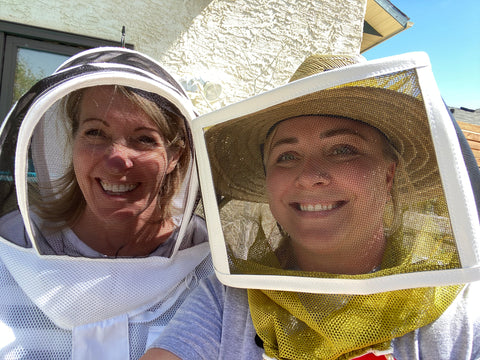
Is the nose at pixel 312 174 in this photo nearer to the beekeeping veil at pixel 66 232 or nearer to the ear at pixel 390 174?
the ear at pixel 390 174

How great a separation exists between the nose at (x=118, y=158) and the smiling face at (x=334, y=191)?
0.67m

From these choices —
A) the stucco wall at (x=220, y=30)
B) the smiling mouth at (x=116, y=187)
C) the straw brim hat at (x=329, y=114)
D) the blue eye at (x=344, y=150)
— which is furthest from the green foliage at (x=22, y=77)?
the blue eye at (x=344, y=150)

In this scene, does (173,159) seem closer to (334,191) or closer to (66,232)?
(66,232)

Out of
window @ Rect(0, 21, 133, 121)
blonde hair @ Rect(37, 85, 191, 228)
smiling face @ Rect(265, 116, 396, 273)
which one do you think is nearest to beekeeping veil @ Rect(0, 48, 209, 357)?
blonde hair @ Rect(37, 85, 191, 228)

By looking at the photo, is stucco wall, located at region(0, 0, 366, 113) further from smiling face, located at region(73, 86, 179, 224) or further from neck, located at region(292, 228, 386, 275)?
neck, located at region(292, 228, 386, 275)

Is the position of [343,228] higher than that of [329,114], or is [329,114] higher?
[329,114]

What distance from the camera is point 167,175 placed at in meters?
1.64

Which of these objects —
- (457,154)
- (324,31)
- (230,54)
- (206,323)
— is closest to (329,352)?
(206,323)

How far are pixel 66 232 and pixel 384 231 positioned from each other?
124 cm

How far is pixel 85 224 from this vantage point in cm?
160

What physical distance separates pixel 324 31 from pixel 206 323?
3.63 meters

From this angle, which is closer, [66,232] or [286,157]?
[286,157]

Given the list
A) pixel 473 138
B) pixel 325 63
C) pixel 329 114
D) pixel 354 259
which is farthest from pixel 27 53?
pixel 473 138

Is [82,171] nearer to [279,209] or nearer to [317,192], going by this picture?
[279,209]
